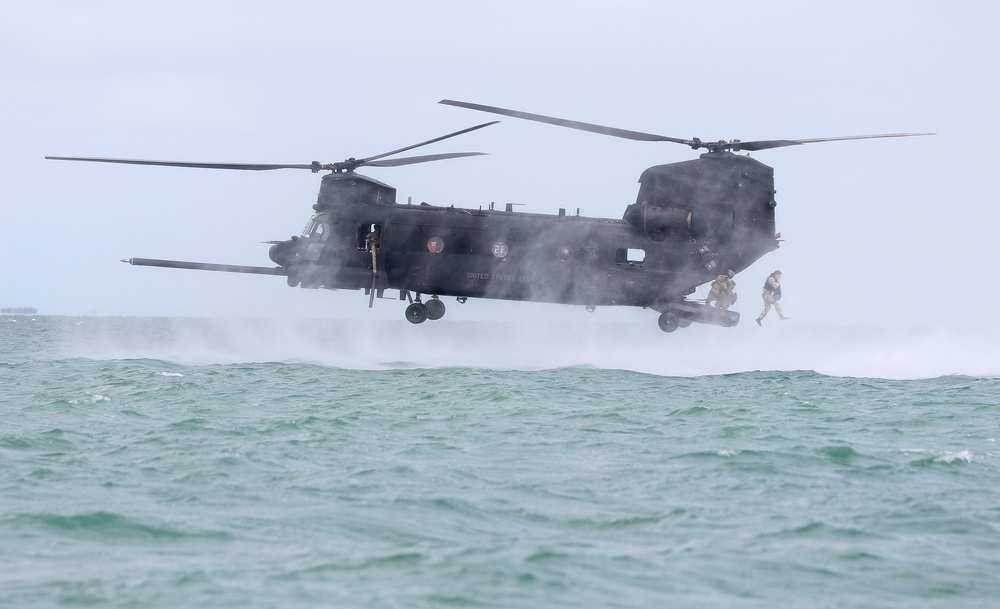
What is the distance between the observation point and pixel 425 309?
2561 centimetres

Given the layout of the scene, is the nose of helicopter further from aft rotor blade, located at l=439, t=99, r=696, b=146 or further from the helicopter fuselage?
aft rotor blade, located at l=439, t=99, r=696, b=146

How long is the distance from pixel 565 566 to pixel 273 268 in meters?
17.3

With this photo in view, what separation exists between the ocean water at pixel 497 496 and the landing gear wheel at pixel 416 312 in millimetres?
2025

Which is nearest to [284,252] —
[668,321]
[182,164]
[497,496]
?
[182,164]

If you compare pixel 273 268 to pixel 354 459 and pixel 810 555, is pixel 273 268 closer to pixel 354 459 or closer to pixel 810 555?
pixel 354 459

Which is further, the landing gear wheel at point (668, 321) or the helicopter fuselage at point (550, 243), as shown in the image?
the landing gear wheel at point (668, 321)

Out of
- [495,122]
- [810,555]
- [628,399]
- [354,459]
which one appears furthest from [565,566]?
[495,122]

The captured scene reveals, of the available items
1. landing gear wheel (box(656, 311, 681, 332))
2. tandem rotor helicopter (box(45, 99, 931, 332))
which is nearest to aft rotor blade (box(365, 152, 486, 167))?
tandem rotor helicopter (box(45, 99, 931, 332))

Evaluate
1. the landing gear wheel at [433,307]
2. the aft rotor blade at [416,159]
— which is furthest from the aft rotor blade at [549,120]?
the landing gear wheel at [433,307]

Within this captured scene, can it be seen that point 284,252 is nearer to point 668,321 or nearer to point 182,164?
point 182,164

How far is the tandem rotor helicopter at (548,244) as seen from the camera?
24688 mm

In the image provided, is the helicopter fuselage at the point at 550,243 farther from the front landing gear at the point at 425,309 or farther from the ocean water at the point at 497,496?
the ocean water at the point at 497,496

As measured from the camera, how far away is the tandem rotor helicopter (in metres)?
24.7

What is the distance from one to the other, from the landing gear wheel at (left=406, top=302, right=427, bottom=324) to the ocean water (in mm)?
2025
